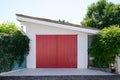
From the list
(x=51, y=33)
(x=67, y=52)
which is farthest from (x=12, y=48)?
(x=67, y=52)

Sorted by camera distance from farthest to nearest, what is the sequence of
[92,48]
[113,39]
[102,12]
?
[102,12] → [92,48] → [113,39]

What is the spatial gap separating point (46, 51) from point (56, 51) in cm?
85

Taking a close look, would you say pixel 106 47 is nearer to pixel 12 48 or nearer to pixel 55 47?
pixel 55 47

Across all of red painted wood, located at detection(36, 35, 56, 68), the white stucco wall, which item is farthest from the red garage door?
the white stucco wall

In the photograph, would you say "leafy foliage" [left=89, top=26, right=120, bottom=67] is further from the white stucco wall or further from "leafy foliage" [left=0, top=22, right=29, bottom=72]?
"leafy foliage" [left=0, top=22, right=29, bottom=72]

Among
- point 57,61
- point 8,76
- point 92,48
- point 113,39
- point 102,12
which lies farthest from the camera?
point 102,12

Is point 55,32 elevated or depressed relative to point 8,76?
elevated

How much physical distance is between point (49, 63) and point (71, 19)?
19248mm

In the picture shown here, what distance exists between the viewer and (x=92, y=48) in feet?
53.9

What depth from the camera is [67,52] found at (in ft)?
57.7

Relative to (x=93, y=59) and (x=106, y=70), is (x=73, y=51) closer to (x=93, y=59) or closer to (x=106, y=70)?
(x=93, y=59)

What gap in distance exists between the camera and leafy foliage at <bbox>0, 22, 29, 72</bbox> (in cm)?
1298

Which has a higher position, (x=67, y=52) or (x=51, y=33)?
(x=51, y=33)

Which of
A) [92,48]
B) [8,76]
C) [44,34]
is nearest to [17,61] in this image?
[8,76]
